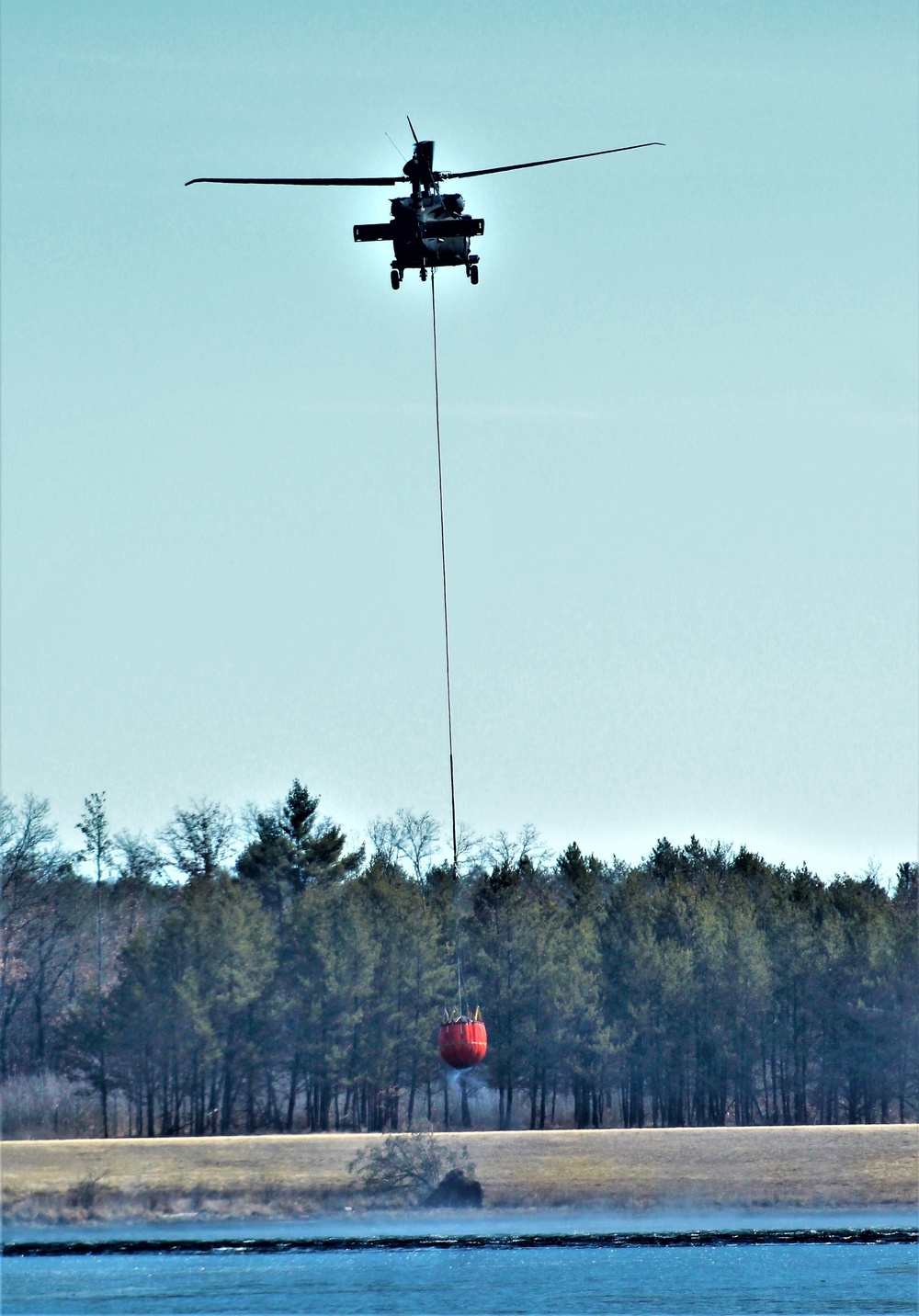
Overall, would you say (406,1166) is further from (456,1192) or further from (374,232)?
(374,232)

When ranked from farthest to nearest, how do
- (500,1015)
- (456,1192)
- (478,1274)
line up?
(500,1015) < (456,1192) < (478,1274)

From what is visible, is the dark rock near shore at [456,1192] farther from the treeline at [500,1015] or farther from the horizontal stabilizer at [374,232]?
the horizontal stabilizer at [374,232]

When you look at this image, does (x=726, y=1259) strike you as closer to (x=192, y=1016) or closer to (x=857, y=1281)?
(x=857, y=1281)

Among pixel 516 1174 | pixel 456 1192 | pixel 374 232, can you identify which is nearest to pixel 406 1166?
pixel 456 1192

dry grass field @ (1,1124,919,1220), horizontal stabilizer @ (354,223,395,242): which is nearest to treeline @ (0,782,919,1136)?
dry grass field @ (1,1124,919,1220)

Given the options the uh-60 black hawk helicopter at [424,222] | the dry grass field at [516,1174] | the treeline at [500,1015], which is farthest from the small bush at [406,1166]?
the uh-60 black hawk helicopter at [424,222]

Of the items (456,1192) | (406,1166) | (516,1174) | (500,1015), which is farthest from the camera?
(500,1015)

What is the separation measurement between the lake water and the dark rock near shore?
827 millimetres

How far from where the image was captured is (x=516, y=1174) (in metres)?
→ 56.5

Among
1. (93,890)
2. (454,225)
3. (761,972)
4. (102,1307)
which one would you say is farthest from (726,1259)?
(93,890)

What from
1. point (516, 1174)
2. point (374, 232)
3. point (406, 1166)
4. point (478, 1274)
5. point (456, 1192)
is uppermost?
point (374, 232)

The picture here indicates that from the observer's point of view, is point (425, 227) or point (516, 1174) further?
point (516, 1174)

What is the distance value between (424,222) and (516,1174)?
36659 mm

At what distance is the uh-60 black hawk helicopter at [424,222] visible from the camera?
89.6 feet
